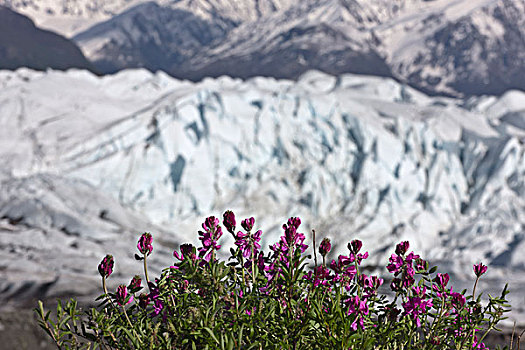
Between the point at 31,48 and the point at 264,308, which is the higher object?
the point at 264,308

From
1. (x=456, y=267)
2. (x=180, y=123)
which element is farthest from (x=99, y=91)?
(x=456, y=267)

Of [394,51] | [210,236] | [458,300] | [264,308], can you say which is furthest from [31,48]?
[394,51]

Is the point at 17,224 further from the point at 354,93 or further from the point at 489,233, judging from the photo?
the point at 354,93

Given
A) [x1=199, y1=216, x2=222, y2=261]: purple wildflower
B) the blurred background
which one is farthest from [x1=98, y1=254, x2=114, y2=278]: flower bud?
the blurred background

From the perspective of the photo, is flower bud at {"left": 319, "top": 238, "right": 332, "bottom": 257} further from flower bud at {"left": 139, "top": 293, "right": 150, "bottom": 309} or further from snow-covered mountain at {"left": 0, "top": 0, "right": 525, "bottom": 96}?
snow-covered mountain at {"left": 0, "top": 0, "right": 525, "bottom": 96}

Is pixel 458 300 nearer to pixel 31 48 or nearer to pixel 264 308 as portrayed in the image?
pixel 264 308
